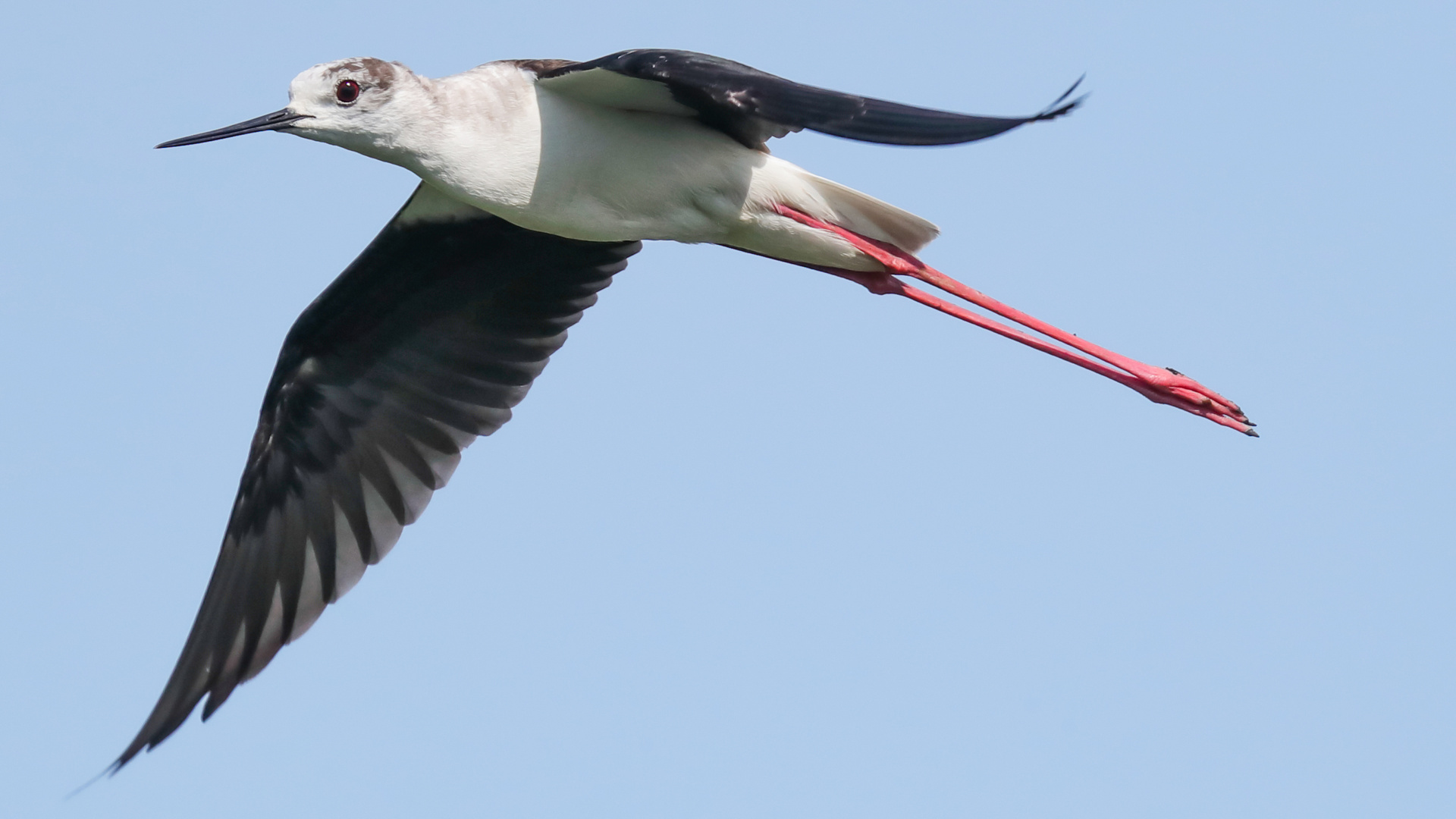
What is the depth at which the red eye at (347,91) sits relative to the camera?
24.0 ft

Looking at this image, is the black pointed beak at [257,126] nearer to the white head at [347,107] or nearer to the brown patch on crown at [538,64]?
the white head at [347,107]

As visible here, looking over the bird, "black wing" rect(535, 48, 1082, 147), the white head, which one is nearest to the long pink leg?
the bird

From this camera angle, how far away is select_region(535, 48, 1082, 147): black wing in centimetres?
581

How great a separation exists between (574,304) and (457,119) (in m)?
1.78

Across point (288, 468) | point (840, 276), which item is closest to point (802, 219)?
point (840, 276)

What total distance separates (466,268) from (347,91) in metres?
1.76

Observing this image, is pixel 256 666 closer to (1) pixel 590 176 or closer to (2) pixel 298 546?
(2) pixel 298 546

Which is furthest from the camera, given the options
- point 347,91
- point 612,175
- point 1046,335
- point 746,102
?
point 1046,335

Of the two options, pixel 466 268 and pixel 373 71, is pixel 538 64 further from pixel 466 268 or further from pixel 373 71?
pixel 466 268

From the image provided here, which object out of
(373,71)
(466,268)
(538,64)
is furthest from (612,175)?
(466,268)

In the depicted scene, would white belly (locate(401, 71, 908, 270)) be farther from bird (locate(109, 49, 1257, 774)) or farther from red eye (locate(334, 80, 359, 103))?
red eye (locate(334, 80, 359, 103))

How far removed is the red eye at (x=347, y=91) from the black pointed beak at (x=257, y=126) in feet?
0.55

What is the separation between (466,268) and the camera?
895 centimetres

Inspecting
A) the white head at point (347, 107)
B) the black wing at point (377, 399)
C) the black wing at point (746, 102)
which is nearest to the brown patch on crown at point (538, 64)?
the black wing at point (746, 102)
